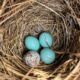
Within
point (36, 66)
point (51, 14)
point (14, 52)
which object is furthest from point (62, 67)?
point (51, 14)

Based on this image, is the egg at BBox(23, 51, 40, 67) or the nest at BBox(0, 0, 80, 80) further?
the egg at BBox(23, 51, 40, 67)

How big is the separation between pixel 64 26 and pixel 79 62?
36cm

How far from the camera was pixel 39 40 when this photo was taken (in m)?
1.65

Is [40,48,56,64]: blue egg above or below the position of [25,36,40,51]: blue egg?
below

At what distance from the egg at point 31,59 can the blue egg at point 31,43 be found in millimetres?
59

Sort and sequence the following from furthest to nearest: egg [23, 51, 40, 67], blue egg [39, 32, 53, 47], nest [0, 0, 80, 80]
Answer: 1. blue egg [39, 32, 53, 47]
2. egg [23, 51, 40, 67]
3. nest [0, 0, 80, 80]

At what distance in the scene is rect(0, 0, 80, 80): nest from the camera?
1.36 meters

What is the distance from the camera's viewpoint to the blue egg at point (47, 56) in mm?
1561

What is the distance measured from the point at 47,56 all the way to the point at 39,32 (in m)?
0.21

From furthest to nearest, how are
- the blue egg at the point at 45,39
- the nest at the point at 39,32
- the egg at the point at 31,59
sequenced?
the blue egg at the point at 45,39 < the egg at the point at 31,59 < the nest at the point at 39,32

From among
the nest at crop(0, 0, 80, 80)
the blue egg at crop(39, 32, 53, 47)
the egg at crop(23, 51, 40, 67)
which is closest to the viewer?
the nest at crop(0, 0, 80, 80)

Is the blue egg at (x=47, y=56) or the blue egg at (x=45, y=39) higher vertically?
the blue egg at (x=45, y=39)

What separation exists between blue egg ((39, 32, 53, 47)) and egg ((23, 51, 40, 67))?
0.11 meters

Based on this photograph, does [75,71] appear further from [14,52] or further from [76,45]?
[14,52]
